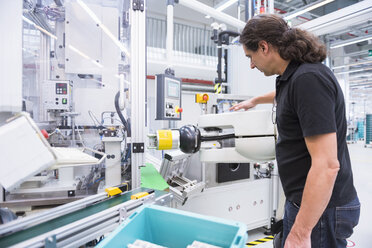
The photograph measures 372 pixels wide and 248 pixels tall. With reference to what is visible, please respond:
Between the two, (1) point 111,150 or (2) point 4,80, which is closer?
(2) point 4,80

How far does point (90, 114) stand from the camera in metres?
2.08

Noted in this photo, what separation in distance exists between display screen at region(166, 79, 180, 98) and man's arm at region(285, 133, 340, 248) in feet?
4.98

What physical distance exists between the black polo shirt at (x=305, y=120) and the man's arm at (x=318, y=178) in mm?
41

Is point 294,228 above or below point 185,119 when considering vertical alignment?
below

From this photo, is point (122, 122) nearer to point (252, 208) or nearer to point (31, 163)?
point (31, 163)

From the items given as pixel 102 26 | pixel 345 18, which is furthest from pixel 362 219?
pixel 102 26

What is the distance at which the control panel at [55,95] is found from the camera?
5.57 ft

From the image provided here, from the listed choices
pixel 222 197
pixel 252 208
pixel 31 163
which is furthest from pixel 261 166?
pixel 31 163

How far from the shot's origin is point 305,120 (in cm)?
78

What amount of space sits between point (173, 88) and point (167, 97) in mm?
134

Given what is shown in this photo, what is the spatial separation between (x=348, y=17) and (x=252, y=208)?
2334mm

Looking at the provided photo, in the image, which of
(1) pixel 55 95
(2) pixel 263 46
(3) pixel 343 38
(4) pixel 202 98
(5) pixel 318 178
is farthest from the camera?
(3) pixel 343 38

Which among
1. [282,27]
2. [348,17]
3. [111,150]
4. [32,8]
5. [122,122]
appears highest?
[348,17]

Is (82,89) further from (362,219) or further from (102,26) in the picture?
(362,219)
